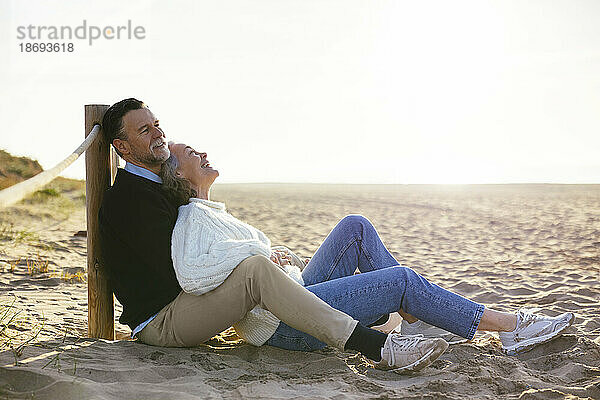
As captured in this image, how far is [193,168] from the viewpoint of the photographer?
3490mm

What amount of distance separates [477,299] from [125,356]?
325 cm

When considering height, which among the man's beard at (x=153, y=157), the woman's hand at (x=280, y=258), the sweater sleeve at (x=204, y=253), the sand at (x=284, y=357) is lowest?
the sand at (x=284, y=357)

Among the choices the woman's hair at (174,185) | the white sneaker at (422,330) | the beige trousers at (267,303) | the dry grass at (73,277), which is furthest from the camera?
the dry grass at (73,277)

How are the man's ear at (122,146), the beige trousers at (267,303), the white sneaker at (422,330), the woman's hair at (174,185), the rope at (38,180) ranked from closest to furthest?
the rope at (38,180) < the beige trousers at (267,303) < the woman's hair at (174,185) < the man's ear at (122,146) < the white sneaker at (422,330)

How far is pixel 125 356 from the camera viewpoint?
317 cm

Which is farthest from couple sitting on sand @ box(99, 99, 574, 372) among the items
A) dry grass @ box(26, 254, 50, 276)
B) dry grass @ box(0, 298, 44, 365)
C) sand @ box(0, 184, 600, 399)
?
dry grass @ box(26, 254, 50, 276)

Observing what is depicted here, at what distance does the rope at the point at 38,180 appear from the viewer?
7.41ft

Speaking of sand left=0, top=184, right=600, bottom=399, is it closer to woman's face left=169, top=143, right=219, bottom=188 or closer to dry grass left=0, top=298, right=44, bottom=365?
dry grass left=0, top=298, right=44, bottom=365

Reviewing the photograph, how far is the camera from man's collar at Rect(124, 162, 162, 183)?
11.1 ft

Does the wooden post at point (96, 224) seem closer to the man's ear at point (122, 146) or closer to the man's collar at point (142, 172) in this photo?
the man's ear at point (122, 146)

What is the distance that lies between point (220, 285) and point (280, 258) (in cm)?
72

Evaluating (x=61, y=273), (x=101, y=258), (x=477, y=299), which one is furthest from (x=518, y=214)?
(x=101, y=258)

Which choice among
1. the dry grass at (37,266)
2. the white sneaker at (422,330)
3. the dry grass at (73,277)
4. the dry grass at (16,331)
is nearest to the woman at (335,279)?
the white sneaker at (422,330)

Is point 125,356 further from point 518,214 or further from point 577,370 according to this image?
point 518,214
